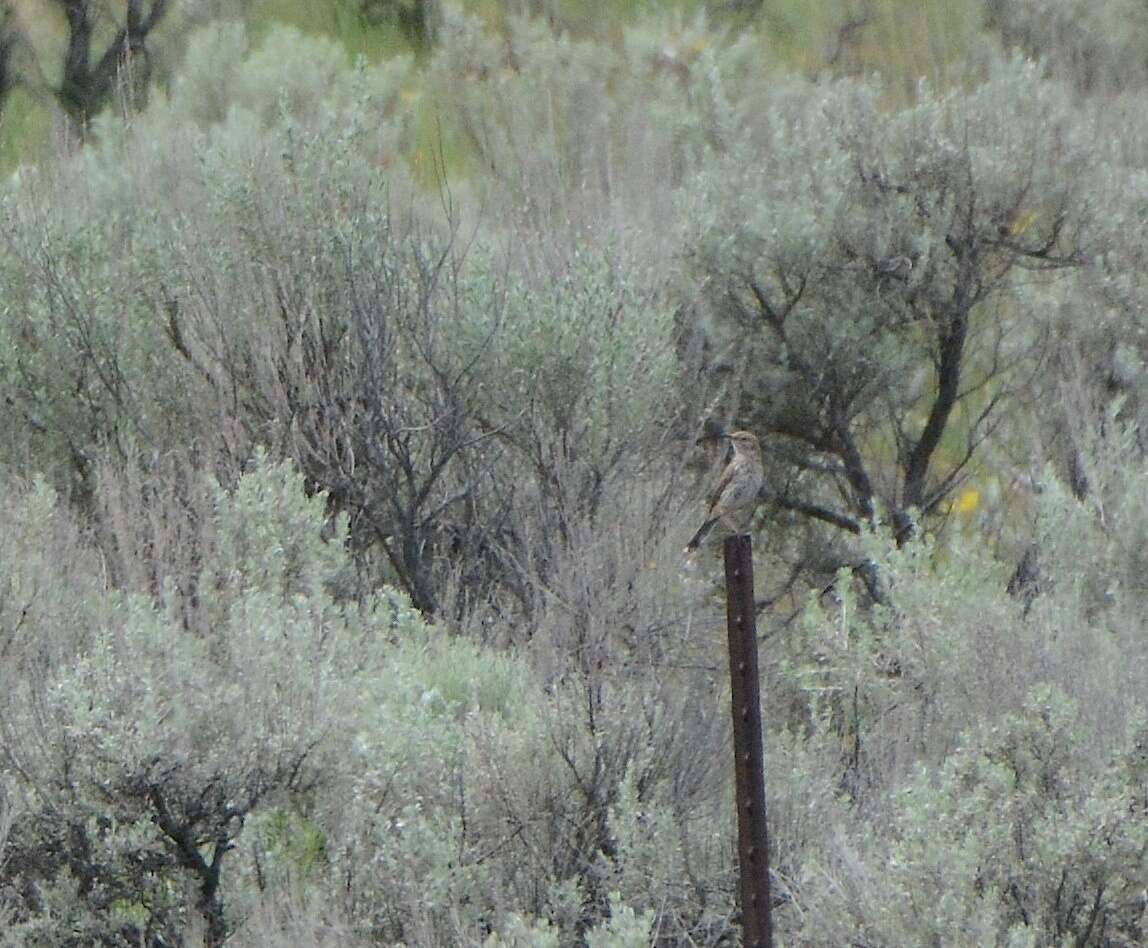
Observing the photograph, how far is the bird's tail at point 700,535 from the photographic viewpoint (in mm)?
7222

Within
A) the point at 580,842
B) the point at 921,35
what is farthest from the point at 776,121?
the point at 921,35

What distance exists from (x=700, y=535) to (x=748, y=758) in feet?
10.9

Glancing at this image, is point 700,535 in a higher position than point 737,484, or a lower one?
lower

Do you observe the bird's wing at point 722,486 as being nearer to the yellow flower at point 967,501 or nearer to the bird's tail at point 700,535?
the bird's tail at point 700,535

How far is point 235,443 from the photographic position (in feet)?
27.3

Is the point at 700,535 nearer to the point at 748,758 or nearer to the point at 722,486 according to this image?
the point at 722,486

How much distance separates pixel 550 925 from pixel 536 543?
244 centimetres

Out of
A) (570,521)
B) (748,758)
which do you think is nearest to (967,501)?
(570,521)

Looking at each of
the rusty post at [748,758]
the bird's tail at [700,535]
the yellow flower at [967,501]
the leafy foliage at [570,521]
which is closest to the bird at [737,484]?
the bird's tail at [700,535]

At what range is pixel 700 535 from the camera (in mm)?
7402

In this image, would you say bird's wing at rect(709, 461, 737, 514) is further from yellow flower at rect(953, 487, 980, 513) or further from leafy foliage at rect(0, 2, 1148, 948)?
yellow flower at rect(953, 487, 980, 513)

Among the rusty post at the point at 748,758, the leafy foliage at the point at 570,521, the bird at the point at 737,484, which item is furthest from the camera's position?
the bird at the point at 737,484

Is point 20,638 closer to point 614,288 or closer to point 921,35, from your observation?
point 614,288

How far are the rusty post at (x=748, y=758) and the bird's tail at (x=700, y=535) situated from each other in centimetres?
311
